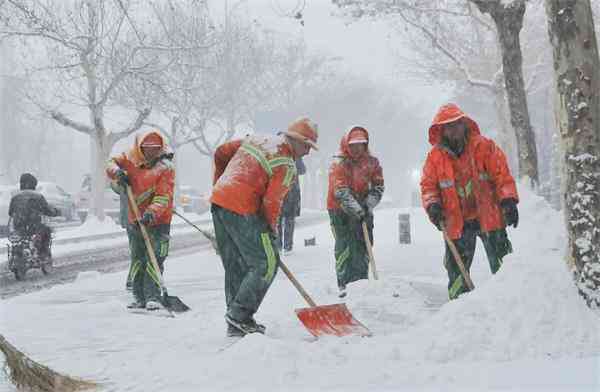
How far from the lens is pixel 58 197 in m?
24.3

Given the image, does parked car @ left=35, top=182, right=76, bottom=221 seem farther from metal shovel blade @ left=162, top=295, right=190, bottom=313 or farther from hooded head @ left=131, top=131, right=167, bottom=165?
metal shovel blade @ left=162, top=295, right=190, bottom=313

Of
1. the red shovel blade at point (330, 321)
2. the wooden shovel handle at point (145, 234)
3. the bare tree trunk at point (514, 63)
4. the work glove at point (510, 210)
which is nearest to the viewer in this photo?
the red shovel blade at point (330, 321)

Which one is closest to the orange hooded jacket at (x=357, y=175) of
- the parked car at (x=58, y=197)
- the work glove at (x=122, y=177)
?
the work glove at (x=122, y=177)

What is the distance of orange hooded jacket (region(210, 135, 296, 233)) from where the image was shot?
194 inches

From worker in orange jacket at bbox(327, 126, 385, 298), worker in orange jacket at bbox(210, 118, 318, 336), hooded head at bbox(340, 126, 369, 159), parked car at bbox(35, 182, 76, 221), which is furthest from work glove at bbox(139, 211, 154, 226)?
parked car at bbox(35, 182, 76, 221)

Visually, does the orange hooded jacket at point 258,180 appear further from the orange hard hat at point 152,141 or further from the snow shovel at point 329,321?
the orange hard hat at point 152,141

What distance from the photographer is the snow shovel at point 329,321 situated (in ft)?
15.7

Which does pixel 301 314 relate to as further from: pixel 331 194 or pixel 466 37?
pixel 466 37

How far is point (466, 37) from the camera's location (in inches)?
1089

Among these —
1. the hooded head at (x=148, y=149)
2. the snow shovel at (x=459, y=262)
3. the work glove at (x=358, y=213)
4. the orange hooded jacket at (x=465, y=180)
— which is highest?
the hooded head at (x=148, y=149)

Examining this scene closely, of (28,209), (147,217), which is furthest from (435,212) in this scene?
(28,209)

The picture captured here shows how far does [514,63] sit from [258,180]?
7.81m

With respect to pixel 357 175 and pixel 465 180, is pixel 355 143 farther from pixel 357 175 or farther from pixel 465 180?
pixel 465 180

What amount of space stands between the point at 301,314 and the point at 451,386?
1.57 metres
